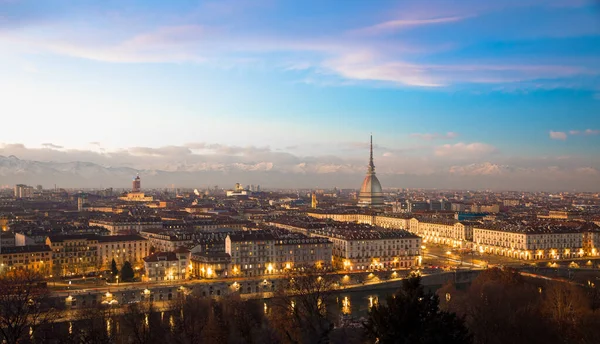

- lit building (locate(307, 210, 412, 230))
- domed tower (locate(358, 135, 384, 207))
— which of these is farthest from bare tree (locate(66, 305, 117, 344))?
domed tower (locate(358, 135, 384, 207))

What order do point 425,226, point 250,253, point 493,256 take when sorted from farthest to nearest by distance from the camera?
point 425,226
point 493,256
point 250,253

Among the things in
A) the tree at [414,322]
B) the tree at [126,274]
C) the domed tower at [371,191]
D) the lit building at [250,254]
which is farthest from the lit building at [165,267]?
the domed tower at [371,191]

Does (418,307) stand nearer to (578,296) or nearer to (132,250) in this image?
(578,296)

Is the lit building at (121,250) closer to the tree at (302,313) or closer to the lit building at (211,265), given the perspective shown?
the lit building at (211,265)

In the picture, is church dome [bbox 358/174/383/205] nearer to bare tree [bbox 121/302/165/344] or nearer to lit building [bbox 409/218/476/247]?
lit building [bbox 409/218/476/247]

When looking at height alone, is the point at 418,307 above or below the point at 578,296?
above

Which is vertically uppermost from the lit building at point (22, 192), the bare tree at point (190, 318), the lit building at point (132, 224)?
the lit building at point (22, 192)

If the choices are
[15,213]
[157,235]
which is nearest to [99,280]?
[157,235]
